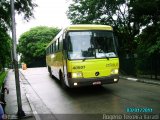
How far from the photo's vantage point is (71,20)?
28172 mm

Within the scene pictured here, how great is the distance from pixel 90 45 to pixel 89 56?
0.52m

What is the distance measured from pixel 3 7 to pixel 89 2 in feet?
44.4

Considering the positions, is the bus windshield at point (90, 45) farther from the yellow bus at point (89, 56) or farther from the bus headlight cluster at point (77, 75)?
A: the bus headlight cluster at point (77, 75)

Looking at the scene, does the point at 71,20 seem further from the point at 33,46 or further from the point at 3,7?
the point at 33,46

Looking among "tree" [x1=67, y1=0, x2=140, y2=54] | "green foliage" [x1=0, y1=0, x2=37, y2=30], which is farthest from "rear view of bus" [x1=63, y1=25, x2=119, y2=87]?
"tree" [x1=67, y1=0, x2=140, y2=54]

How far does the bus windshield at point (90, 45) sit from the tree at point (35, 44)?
53.8 meters

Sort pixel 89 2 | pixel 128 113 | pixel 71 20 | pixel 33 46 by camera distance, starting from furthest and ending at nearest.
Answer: pixel 33 46 → pixel 71 20 → pixel 89 2 → pixel 128 113

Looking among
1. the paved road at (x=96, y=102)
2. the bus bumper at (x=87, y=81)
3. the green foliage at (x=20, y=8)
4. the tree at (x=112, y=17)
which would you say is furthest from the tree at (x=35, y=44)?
the bus bumper at (x=87, y=81)

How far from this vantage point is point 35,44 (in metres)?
67.6

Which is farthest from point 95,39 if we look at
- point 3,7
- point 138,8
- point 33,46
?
point 33,46

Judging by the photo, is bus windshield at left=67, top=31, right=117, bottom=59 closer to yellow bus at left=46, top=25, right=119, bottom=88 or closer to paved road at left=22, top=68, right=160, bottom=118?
yellow bus at left=46, top=25, right=119, bottom=88

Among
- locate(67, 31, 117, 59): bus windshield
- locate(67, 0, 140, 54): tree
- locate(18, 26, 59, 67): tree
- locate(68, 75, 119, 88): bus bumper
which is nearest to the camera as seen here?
locate(68, 75, 119, 88): bus bumper

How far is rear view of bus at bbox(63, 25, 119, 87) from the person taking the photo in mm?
11930

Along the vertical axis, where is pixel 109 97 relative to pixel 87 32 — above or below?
below
